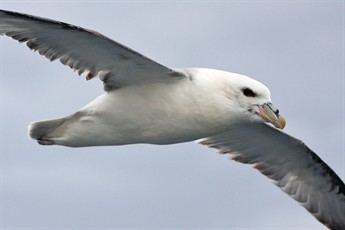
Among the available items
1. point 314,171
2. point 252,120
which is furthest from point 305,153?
point 252,120

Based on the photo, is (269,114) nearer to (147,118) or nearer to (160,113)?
(160,113)

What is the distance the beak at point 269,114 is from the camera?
15.5 meters

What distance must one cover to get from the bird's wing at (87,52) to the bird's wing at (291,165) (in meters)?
2.90

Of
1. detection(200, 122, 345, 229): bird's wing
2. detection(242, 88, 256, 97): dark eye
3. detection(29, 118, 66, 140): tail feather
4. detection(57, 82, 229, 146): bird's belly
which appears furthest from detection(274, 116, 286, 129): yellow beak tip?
detection(29, 118, 66, 140): tail feather

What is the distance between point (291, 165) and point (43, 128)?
4.32 meters

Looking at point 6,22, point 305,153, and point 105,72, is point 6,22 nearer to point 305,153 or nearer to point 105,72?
point 105,72

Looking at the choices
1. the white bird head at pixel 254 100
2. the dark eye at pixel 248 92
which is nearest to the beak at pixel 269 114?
the white bird head at pixel 254 100

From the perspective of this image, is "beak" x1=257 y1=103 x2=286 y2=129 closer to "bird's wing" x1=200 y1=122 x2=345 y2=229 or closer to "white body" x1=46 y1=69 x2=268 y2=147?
"white body" x1=46 y1=69 x2=268 y2=147

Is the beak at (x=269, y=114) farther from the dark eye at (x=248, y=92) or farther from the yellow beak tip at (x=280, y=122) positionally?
the dark eye at (x=248, y=92)

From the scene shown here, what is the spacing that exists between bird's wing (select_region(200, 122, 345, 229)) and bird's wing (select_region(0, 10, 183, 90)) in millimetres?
2898

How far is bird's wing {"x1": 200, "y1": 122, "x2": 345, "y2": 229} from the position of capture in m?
18.5

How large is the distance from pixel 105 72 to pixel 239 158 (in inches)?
144

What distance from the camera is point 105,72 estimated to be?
52.3 feet

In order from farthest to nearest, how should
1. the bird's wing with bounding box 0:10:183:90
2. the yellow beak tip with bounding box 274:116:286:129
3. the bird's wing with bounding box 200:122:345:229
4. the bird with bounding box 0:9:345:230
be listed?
the bird's wing with bounding box 200:122:345:229, the yellow beak tip with bounding box 274:116:286:129, the bird with bounding box 0:9:345:230, the bird's wing with bounding box 0:10:183:90
